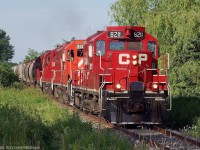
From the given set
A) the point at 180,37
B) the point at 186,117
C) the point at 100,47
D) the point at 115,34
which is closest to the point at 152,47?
the point at 115,34

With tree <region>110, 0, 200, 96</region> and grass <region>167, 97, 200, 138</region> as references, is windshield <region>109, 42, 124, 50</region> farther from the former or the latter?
tree <region>110, 0, 200, 96</region>

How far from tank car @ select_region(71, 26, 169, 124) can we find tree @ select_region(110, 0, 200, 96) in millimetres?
7858

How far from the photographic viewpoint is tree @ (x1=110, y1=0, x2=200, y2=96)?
23222mm

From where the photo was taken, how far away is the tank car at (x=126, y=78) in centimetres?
1434

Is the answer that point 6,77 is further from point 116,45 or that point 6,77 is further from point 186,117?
point 186,117

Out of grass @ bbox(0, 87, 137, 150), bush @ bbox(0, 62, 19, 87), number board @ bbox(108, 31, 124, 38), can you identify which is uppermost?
number board @ bbox(108, 31, 124, 38)

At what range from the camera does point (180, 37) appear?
23203 millimetres

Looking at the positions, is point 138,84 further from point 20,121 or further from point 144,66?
point 20,121

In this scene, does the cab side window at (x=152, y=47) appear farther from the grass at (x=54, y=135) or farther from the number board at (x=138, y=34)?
the grass at (x=54, y=135)

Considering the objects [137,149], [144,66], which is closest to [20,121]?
[137,149]

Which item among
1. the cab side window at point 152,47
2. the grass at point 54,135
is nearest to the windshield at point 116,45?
the cab side window at point 152,47

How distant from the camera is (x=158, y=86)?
14.9 m

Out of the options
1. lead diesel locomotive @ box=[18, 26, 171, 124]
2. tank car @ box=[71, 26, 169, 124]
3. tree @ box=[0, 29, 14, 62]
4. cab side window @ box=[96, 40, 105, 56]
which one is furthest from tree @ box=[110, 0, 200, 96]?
tree @ box=[0, 29, 14, 62]

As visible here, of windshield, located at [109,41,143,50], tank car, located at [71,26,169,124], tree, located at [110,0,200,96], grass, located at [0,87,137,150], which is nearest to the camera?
grass, located at [0,87,137,150]
